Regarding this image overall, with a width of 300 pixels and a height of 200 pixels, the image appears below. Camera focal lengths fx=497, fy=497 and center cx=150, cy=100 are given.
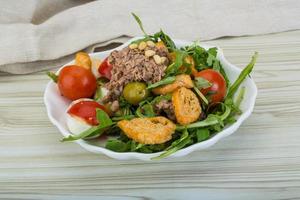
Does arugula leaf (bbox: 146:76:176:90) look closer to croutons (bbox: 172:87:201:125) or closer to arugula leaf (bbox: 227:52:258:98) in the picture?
croutons (bbox: 172:87:201:125)

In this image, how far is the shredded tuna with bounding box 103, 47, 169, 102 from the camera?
1.05 m

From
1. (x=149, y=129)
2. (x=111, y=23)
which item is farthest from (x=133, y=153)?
(x=111, y=23)

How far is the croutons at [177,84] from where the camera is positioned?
3.31ft

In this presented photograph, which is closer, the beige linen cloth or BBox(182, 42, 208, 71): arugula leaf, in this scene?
BBox(182, 42, 208, 71): arugula leaf

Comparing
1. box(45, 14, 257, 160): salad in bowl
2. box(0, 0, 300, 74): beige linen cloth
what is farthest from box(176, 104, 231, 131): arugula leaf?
box(0, 0, 300, 74): beige linen cloth

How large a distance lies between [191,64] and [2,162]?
0.46 m

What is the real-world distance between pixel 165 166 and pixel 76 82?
263 millimetres

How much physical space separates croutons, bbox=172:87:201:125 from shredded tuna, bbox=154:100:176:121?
1 cm

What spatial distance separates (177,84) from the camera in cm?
101

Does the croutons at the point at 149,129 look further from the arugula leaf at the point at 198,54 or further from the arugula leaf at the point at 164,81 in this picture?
the arugula leaf at the point at 198,54

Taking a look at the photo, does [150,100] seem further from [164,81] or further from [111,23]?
[111,23]

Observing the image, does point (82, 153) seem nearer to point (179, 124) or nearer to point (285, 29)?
point (179, 124)

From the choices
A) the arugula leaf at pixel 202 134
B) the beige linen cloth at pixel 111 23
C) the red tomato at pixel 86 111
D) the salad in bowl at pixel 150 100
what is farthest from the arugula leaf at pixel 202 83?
the beige linen cloth at pixel 111 23

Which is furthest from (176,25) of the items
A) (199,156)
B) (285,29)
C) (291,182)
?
(291,182)
